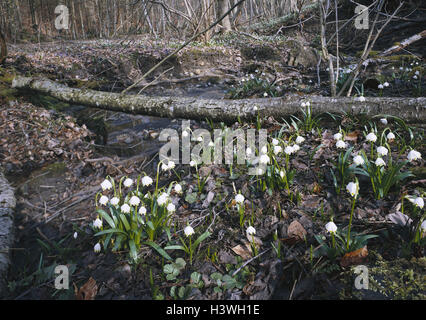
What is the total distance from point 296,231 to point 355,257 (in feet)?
1.40

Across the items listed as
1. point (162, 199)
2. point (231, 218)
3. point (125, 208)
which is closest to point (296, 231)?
point (231, 218)

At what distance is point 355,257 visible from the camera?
1616 millimetres

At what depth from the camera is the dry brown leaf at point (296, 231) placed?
74.8 inches

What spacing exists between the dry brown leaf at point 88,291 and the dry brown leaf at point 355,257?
5.42ft

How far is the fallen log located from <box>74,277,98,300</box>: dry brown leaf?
9.34 feet

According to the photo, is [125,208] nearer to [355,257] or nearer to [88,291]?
[88,291]

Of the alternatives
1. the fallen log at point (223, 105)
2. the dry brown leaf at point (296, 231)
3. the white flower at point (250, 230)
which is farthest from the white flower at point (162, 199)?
the fallen log at point (223, 105)

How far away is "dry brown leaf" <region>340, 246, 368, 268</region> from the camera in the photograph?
1603 millimetres

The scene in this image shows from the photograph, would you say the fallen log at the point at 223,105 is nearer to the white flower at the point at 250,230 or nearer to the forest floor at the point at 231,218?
the forest floor at the point at 231,218

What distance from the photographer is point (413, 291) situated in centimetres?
140

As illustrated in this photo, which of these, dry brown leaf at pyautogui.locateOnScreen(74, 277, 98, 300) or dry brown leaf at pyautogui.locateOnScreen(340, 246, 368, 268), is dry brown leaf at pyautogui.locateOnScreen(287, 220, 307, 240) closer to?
dry brown leaf at pyautogui.locateOnScreen(340, 246, 368, 268)

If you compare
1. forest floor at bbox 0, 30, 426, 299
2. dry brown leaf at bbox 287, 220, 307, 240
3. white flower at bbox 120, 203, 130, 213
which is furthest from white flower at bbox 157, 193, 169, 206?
dry brown leaf at bbox 287, 220, 307, 240
